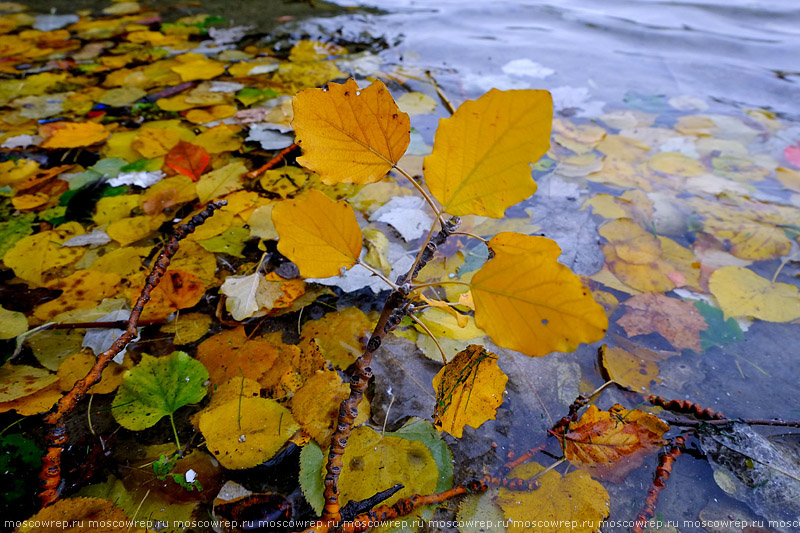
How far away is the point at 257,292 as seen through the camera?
3.05 feet

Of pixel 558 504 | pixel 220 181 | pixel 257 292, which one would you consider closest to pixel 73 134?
pixel 220 181

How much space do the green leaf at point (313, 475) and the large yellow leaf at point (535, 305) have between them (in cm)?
40

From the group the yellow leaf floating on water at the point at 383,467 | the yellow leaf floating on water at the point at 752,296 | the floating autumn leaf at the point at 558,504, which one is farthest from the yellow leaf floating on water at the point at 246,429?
the yellow leaf floating on water at the point at 752,296

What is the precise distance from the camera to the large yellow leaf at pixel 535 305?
0.42 meters

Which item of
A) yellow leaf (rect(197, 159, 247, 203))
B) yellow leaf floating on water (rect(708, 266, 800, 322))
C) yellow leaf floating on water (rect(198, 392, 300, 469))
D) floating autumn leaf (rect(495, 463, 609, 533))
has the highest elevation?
yellow leaf (rect(197, 159, 247, 203))

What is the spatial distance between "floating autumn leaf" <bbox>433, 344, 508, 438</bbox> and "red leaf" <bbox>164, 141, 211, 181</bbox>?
1.04 metres

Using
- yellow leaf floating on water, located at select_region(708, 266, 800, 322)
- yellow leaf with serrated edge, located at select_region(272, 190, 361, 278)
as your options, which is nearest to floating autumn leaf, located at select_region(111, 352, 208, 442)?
yellow leaf with serrated edge, located at select_region(272, 190, 361, 278)

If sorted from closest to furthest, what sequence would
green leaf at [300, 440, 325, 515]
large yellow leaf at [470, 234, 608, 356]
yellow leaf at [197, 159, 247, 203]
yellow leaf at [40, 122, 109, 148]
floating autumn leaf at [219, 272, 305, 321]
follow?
large yellow leaf at [470, 234, 608, 356], green leaf at [300, 440, 325, 515], floating autumn leaf at [219, 272, 305, 321], yellow leaf at [197, 159, 247, 203], yellow leaf at [40, 122, 109, 148]

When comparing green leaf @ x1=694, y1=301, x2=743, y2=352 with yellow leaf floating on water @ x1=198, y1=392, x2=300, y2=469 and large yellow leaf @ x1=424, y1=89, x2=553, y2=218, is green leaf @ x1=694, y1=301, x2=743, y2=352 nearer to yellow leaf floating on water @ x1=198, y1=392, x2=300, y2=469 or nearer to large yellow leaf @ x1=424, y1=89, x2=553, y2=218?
large yellow leaf @ x1=424, y1=89, x2=553, y2=218

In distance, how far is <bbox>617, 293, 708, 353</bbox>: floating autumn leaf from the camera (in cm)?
94

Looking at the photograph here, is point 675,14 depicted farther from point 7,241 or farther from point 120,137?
point 7,241

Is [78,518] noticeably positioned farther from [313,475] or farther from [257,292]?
[257,292]

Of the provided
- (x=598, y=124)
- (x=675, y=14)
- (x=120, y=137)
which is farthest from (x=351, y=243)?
(x=675, y=14)

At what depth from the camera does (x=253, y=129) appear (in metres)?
1.49
